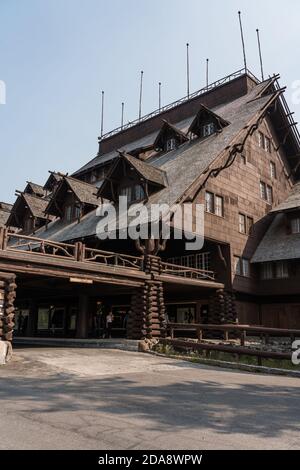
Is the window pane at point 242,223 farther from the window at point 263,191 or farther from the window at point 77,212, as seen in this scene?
the window at point 77,212

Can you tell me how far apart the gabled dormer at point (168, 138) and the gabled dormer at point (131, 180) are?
20.7ft

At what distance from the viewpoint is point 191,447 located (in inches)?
229

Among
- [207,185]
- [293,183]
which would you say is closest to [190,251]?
[207,185]

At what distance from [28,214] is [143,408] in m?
29.5

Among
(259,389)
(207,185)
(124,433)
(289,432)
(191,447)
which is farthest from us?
(207,185)

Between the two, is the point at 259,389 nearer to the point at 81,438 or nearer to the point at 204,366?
the point at 204,366

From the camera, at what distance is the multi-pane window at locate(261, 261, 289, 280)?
28105mm

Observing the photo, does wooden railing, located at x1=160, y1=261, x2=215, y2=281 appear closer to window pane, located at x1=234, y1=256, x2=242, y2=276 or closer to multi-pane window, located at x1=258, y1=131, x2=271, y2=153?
window pane, located at x1=234, y1=256, x2=242, y2=276

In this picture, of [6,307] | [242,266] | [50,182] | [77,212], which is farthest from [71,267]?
[50,182]

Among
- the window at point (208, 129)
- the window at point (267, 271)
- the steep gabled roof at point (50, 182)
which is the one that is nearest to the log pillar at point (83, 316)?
the window at point (267, 271)

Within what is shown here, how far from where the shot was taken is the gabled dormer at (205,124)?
30.7 m
